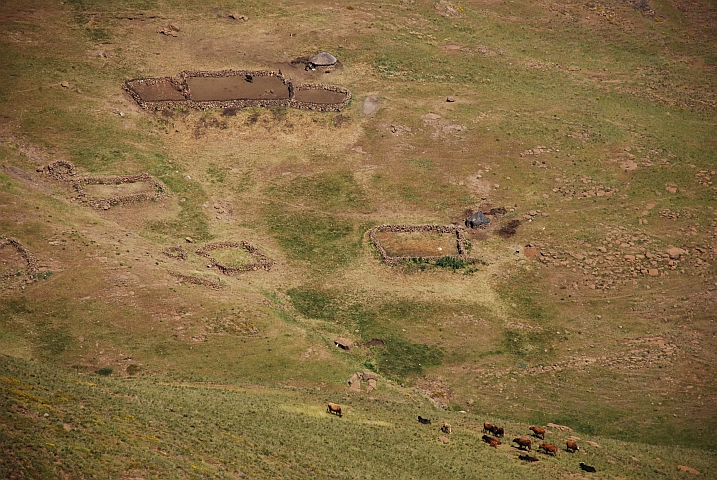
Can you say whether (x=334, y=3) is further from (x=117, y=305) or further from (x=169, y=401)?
(x=169, y=401)

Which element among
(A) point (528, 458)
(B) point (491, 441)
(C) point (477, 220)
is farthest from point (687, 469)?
(C) point (477, 220)

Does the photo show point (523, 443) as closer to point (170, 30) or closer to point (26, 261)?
point (26, 261)

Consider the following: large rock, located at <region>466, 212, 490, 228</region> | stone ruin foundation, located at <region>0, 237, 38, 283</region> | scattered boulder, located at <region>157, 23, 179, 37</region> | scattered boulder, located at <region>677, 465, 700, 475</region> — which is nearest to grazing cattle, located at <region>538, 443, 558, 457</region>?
scattered boulder, located at <region>677, 465, 700, 475</region>

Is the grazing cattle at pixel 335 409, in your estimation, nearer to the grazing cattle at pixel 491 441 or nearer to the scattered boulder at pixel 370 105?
the grazing cattle at pixel 491 441

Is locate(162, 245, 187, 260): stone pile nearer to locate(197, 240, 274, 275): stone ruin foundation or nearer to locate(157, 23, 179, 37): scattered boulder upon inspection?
locate(197, 240, 274, 275): stone ruin foundation

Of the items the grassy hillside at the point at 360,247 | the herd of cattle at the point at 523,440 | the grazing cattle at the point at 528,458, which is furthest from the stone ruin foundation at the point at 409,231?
the grazing cattle at the point at 528,458

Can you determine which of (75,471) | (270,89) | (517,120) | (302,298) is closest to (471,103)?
(517,120)

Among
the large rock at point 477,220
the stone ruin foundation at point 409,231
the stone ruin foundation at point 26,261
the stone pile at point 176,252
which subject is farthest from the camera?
the large rock at point 477,220
